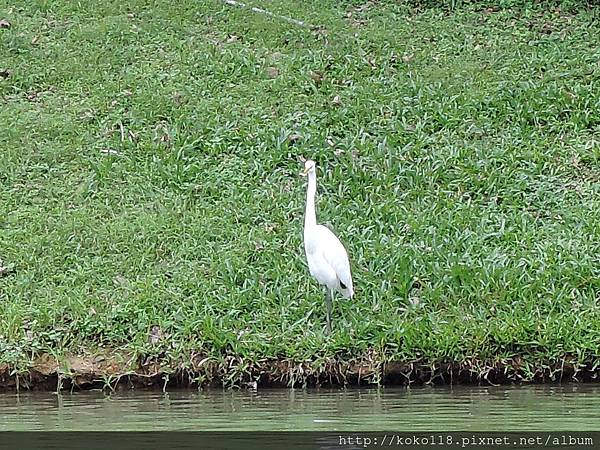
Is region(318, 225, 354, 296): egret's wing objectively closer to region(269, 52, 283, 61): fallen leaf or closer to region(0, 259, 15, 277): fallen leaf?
region(0, 259, 15, 277): fallen leaf

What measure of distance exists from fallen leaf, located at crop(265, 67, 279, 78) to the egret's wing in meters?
5.35

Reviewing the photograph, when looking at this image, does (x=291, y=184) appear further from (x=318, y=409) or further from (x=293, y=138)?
(x=318, y=409)

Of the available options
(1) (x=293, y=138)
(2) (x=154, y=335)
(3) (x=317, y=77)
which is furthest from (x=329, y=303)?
(3) (x=317, y=77)

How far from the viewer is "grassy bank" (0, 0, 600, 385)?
825 centimetres

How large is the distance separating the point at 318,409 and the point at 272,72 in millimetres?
7553

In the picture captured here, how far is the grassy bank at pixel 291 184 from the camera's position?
27.1 feet

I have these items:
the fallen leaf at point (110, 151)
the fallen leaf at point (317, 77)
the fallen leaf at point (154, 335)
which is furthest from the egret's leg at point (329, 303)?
the fallen leaf at point (317, 77)

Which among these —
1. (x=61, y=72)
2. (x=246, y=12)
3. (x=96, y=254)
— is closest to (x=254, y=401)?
(x=96, y=254)

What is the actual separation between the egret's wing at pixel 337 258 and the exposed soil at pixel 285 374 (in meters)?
0.66

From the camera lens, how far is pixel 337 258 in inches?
327

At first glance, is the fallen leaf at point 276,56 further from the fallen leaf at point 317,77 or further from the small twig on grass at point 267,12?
the small twig on grass at point 267,12

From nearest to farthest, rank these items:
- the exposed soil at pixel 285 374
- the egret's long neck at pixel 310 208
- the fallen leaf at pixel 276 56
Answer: the exposed soil at pixel 285 374 → the egret's long neck at pixel 310 208 → the fallen leaf at pixel 276 56

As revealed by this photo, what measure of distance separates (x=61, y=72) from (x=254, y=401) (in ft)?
25.0

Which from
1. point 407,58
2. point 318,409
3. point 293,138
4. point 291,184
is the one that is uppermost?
A: point 407,58
